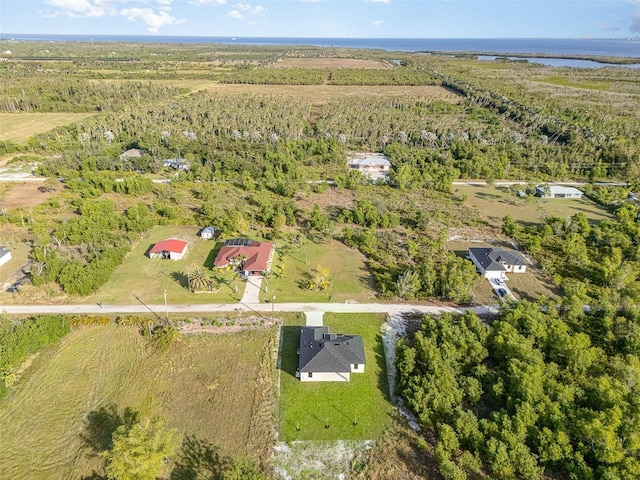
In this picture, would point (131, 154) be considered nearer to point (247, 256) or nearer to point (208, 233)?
point (208, 233)

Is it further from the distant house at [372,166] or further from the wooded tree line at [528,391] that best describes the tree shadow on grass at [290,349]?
the distant house at [372,166]

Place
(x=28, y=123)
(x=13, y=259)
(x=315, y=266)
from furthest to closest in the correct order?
(x=28, y=123) < (x=13, y=259) < (x=315, y=266)

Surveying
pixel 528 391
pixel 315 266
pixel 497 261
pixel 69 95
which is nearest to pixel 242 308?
pixel 315 266

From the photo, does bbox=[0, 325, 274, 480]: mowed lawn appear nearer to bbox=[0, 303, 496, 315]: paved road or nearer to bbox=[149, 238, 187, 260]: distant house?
bbox=[0, 303, 496, 315]: paved road

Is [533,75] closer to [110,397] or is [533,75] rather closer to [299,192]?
[299,192]

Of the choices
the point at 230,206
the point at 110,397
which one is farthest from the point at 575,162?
the point at 110,397

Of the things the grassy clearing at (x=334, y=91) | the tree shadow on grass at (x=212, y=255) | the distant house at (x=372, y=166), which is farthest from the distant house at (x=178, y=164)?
the grassy clearing at (x=334, y=91)

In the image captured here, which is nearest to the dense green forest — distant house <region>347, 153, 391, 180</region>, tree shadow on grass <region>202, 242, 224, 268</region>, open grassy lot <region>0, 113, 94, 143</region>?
distant house <region>347, 153, 391, 180</region>
